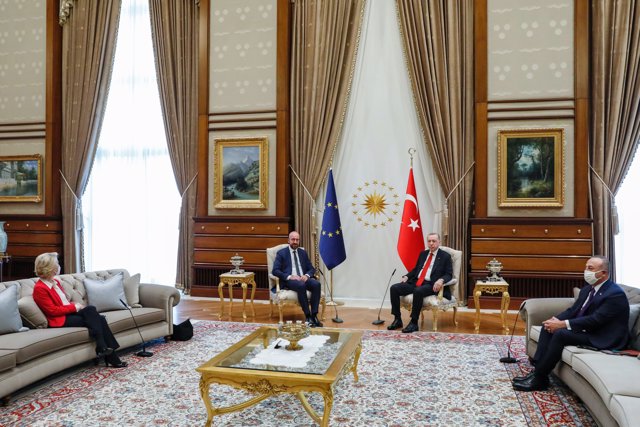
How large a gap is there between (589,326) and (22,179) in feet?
29.9

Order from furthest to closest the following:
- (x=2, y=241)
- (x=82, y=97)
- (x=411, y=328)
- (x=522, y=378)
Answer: (x=82, y=97) < (x=2, y=241) < (x=411, y=328) < (x=522, y=378)

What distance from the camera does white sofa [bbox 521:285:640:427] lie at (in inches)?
105

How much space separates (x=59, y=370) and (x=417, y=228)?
4602 mm

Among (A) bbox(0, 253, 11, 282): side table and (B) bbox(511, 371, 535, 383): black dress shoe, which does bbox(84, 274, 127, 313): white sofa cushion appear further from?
(A) bbox(0, 253, 11, 282): side table

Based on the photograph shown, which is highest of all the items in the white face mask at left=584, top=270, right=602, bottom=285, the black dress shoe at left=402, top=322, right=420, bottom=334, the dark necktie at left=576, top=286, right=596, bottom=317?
the white face mask at left=584, top=270, right=602, bottom=285

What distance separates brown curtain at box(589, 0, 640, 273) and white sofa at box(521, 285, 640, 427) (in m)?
3.32

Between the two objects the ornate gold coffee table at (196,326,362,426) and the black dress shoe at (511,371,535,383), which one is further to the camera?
the black dress shoe at (511,371,535,383)

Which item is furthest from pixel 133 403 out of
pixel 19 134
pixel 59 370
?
pixel 19 134

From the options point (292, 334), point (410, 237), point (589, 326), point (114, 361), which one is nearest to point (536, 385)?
point (589, 326)

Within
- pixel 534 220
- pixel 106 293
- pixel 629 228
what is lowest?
pixel 106 293

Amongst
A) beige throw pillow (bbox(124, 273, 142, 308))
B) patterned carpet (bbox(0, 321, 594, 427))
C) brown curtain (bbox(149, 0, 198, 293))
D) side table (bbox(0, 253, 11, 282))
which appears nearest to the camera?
patterned carpet (bbox(0, 321, 594, 427))

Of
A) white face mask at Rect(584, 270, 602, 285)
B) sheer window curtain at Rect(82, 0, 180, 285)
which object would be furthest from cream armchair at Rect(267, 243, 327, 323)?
white face mask at Rect(584, 270, 602, 285)

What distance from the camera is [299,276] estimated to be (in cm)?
634

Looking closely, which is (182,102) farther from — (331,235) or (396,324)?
(396,324)
